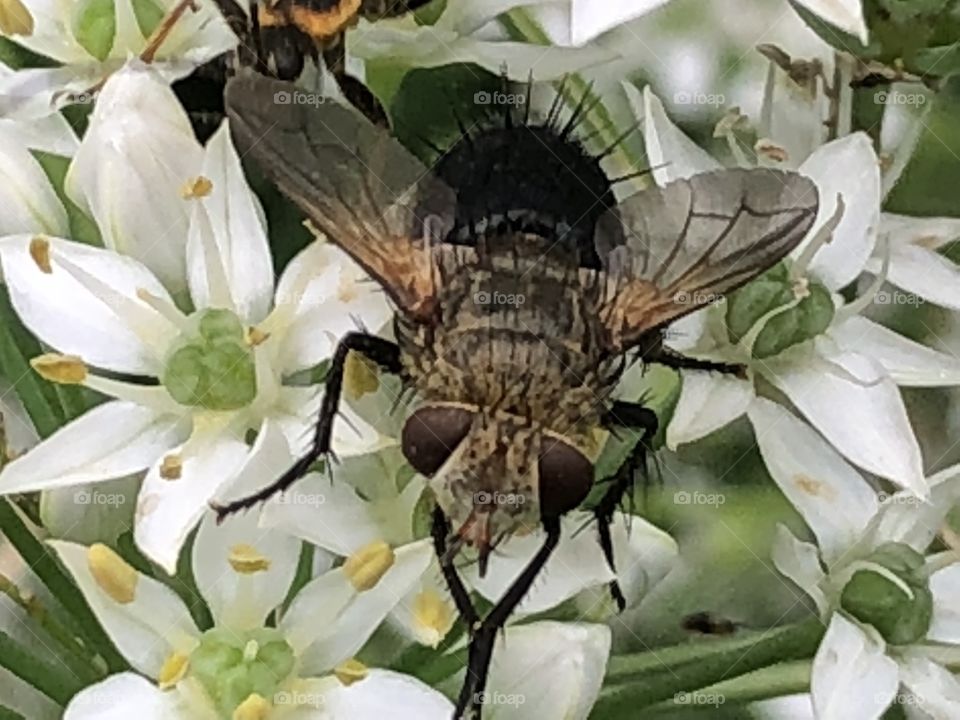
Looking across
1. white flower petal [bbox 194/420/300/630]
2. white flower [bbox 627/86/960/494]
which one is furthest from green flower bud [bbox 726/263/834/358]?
white flower petal [bbox 194/420/300/630]

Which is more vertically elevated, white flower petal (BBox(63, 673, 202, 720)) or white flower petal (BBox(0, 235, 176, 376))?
white flower petal (BBox(0, 235, 176, 376))

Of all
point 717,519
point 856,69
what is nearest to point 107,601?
point 717,519

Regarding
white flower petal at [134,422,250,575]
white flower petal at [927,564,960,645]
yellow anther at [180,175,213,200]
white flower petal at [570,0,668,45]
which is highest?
white flower petal at [570,0,668,45]

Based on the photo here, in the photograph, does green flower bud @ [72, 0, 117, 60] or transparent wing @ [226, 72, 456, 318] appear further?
green flower bud @ [72, 0, 117, 60]

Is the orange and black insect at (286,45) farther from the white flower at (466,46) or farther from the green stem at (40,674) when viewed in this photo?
the green stem at (40,674)

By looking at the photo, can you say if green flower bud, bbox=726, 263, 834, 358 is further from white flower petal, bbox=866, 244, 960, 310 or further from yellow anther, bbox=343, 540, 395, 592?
yellow anther, bbox=343, 540, 395, 592

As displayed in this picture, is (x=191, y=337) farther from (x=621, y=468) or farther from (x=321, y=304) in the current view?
(x=621, y=468)

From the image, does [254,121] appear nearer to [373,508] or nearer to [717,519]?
[373,508]
